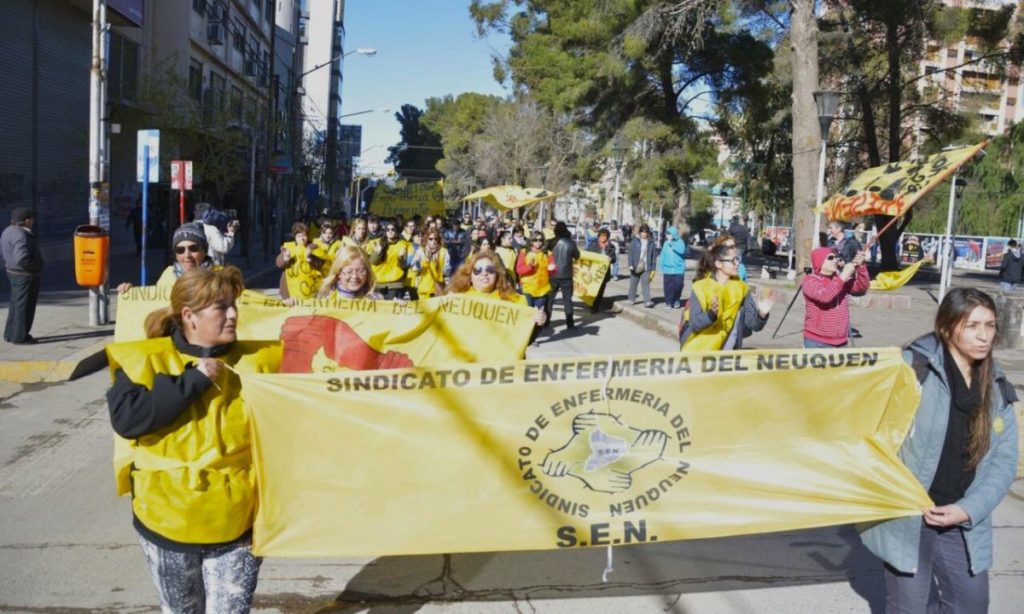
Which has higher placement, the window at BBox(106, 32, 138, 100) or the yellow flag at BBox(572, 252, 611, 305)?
the window at BBox(106, 32, 138, 100)

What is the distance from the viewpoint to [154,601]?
4254 mm

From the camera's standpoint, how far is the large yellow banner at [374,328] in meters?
5.58

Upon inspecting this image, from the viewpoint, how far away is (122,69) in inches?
1113

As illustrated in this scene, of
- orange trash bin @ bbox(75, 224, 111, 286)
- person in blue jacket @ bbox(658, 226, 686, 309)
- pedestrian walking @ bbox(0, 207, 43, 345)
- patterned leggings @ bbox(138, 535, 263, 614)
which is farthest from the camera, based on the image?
person in blue jacket @ bbox(658, 226, 686, 309)

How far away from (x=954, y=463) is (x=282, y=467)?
7.88 feet

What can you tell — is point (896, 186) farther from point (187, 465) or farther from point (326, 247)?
point (326, 247)

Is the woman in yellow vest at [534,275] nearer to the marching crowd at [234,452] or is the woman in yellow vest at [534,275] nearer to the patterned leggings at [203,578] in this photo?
the marching crowd at [234,452]

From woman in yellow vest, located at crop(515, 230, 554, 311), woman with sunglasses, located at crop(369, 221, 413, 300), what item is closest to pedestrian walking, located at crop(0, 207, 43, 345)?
woman with sunglasses, located at crop(369, 221, 413, 300)

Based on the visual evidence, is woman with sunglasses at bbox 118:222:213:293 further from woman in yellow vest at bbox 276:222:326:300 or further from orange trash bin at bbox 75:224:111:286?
orange trash bin at bbox 75:224:111:286

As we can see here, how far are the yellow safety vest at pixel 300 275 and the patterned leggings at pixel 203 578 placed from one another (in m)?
7.55

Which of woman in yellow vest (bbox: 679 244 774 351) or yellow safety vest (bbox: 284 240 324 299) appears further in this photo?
yellow safety vest (bbox: 284 240 324 299)

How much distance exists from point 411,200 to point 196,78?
32.1ft

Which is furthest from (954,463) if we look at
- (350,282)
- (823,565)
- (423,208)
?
(423,208)

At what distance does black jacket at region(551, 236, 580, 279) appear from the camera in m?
14.6
